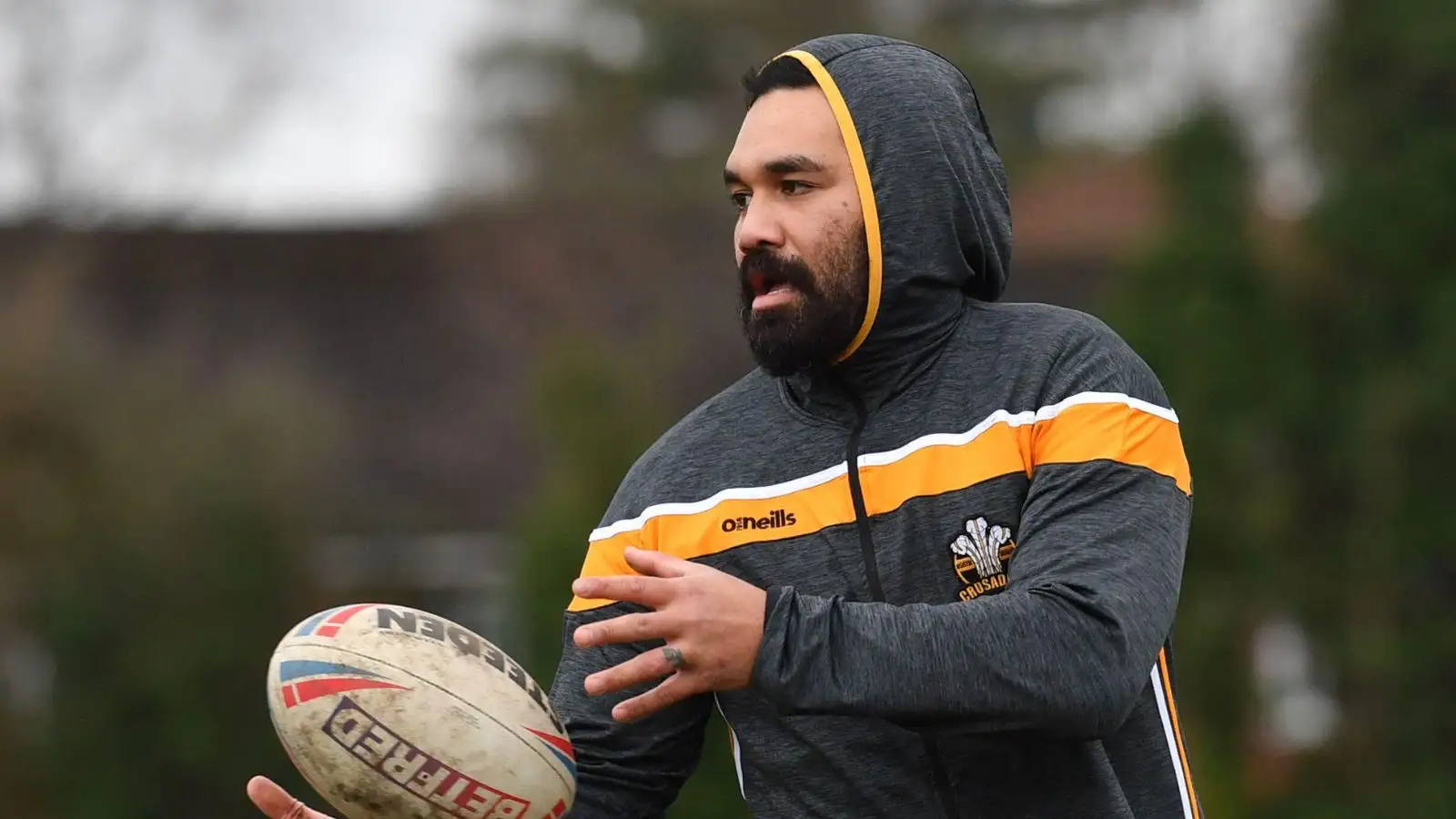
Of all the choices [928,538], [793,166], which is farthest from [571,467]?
[928,538]

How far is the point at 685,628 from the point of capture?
2.85 metres

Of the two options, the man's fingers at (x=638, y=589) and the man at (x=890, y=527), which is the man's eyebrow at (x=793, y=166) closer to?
the man at (x=890, y=527)

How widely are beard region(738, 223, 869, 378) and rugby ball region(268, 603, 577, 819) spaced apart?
0.80m

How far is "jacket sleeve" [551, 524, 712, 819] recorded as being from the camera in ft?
11.9

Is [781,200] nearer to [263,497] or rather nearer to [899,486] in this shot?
[899,486]

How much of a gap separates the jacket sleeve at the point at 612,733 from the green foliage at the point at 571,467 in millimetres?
6996

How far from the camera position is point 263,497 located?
13.6 metres

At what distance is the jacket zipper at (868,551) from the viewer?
3.27m

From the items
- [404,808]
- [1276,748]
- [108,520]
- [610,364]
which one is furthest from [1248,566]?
[404,808]

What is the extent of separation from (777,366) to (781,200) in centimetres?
30

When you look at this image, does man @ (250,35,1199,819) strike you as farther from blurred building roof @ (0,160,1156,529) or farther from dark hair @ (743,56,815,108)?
blurred building roof @ (0,160,1156,529)

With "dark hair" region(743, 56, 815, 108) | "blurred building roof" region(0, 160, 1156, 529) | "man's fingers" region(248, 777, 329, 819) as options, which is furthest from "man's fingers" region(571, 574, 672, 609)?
"blurred building roof" region(0, 160, 1156, 529)

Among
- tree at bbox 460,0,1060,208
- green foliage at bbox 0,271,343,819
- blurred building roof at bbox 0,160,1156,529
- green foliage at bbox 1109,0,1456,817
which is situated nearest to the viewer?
green foliage at bbox 1109,0,1456,817

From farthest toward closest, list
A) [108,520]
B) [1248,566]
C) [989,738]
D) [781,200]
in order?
[108,520] → [1248,566] → [781,200] → [989,738]
